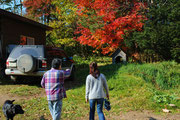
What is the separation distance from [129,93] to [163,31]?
4.38 m

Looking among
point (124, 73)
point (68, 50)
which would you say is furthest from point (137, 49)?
point (68, 50)

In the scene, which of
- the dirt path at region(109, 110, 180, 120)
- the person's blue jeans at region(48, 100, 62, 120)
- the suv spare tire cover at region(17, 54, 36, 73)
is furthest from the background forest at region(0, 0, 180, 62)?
the person's blue jeans at region(48, 100, 62, 120)

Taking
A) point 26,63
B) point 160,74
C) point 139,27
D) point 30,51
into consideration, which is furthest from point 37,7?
point 160,74

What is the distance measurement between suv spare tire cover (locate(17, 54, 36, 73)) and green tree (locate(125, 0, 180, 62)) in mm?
5982

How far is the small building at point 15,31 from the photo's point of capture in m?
10.2

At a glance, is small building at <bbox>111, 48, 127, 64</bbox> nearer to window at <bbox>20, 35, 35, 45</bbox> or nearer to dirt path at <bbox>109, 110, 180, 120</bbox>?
window at <bbox>20, 35, 35, 45</bbox>

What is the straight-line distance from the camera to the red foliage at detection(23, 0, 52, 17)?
24100mm

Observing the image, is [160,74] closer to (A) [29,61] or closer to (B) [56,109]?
(A) [29,61]

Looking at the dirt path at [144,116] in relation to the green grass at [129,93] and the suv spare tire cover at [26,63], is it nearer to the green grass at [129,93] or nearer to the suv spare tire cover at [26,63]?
the green grass at [129,93]

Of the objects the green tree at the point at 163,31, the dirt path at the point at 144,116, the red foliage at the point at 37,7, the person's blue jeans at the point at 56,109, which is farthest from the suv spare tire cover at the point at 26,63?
the red foliage at the point at 37,7

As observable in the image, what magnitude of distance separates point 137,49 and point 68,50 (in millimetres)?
15456

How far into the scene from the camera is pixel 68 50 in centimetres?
2588

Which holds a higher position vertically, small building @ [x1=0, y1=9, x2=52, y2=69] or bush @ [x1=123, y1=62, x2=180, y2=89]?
small building @ [x1=0, y1=9, x2=52, y2=69]

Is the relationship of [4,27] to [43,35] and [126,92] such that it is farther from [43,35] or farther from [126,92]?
[126,92]
